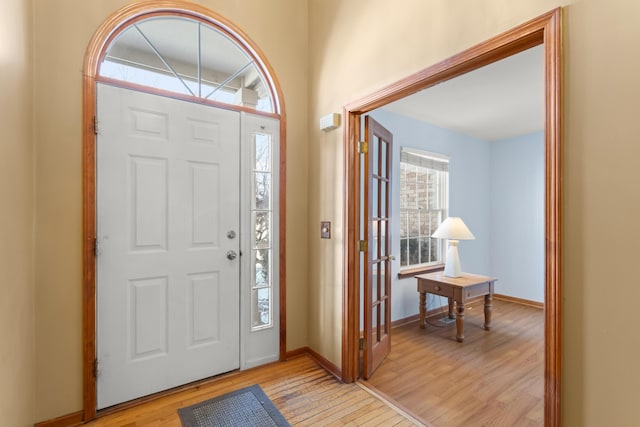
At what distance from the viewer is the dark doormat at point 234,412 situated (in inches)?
71.9

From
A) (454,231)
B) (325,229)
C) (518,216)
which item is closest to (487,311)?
(454,231)

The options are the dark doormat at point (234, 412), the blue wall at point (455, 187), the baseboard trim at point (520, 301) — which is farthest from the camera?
the baseboard trim at point (520, 301)

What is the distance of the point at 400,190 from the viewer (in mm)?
3795

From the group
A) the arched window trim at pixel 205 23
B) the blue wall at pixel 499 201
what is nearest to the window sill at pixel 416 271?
the blue wall at pixel 499 201

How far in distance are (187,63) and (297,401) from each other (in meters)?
2.58

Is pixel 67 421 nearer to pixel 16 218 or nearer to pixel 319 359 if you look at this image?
pixel 16 218

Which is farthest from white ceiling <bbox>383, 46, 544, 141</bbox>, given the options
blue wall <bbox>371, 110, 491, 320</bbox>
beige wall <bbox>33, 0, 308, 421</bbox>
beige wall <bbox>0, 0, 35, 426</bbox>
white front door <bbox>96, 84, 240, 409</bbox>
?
beige wall <bbox>0, 0, 35, 426</bbox>

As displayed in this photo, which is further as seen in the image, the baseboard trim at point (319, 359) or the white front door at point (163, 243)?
the baseboard trim at point (319, 359)

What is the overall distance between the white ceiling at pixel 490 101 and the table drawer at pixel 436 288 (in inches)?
80.0

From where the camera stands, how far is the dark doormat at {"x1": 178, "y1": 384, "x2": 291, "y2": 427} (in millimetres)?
1825

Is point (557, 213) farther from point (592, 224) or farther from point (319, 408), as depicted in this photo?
point (319, 408)

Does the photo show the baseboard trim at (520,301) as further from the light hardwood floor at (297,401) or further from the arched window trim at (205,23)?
the arched window trim at (205,23)

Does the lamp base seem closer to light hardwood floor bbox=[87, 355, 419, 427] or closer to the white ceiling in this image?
the white ceiling

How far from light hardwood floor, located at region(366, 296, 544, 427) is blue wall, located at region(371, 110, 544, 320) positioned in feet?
3.01
